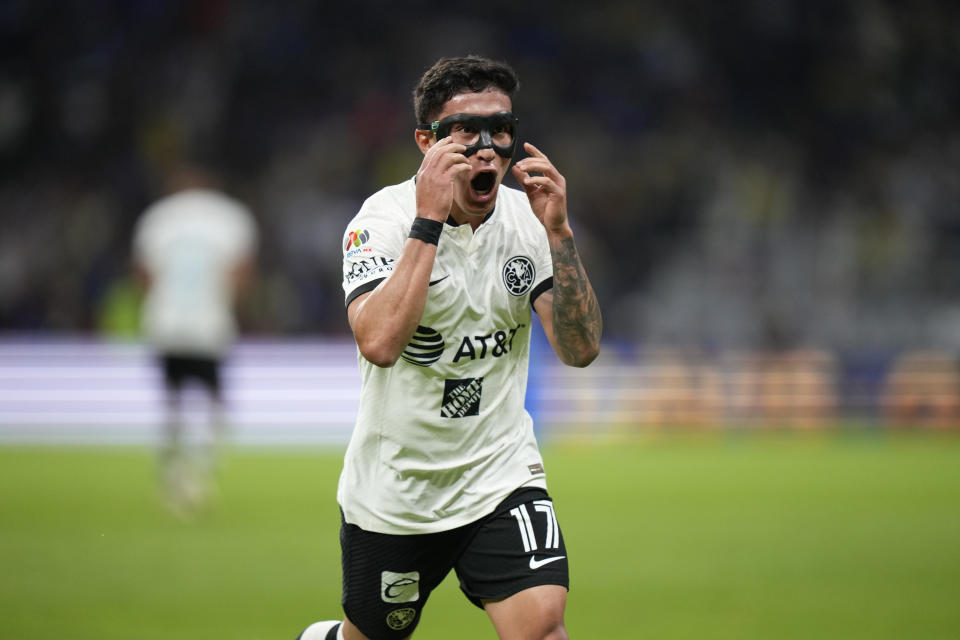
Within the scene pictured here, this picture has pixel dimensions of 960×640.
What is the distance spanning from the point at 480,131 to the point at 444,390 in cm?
87

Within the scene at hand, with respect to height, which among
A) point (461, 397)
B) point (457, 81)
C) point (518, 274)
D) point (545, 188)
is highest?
point (457, 81)

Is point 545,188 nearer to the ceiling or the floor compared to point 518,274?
nearer to the ceiling

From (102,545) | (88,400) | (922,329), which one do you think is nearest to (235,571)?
(102,545)

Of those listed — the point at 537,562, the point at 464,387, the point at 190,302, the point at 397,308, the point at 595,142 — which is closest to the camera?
the point at 397,308

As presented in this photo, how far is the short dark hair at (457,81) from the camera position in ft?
14.2

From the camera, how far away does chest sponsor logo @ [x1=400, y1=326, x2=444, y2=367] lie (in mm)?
4309

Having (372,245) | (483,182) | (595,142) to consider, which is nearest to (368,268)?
(372,245)

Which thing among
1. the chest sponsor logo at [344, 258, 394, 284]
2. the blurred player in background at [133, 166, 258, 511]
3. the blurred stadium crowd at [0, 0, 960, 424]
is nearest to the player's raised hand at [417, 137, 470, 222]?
the chest sponsor logo at [344, 258, 394, 284]

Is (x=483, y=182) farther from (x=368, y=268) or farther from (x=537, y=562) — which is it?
Answer: (x=537, y=562)

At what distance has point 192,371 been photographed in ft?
36.3

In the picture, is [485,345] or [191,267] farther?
[191,267]

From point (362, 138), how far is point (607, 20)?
5.16 meters

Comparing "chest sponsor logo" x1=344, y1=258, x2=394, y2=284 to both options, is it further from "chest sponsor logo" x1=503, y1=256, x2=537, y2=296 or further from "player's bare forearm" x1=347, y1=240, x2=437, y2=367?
"chest sponsor logo" x1=503, y1=256, x2=537, y2=296

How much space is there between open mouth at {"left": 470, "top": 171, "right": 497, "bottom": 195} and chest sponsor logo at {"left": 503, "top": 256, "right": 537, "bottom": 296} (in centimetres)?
28
